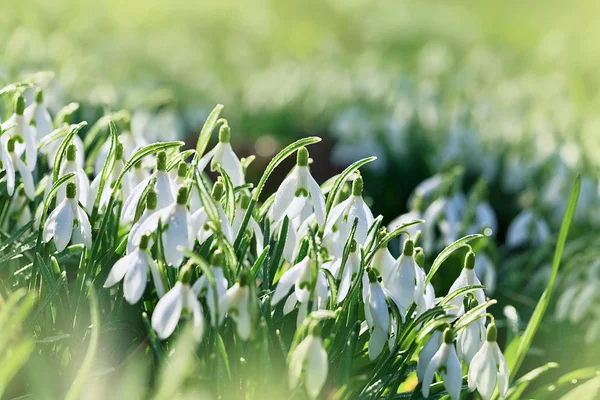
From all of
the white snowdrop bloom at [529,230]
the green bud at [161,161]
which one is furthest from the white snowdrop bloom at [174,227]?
the white snowdrop bloom at [529,230]

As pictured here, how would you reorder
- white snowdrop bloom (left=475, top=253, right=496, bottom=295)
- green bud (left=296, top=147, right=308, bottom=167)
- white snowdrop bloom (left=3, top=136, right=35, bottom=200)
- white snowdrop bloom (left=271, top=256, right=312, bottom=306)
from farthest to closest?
1. white snowdrop bloom (left=475, top=253, right=496, bottom=295)
2. white snowdrop bloom (left=3, top=136, right=35, bottom=200)
3. green bud (left=296, top=147, right=308, bottom=167)
4. white snowdrop bloom (left=271, top=256, right=312, bottom=306)

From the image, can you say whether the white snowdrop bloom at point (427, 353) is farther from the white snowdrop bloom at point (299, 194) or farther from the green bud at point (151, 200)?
the green bud at point (151, 200)

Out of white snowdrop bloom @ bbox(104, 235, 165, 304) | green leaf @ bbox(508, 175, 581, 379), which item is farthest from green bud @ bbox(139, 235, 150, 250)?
green leaf @ bbox(508, 175, 581, 379)

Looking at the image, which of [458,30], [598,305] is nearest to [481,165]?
[598,305]

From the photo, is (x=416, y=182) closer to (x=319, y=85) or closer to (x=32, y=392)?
(x=319, y=85)

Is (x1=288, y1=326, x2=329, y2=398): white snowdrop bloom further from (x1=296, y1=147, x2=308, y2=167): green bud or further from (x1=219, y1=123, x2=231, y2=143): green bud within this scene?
(x1=219, y1=123, x2=231, y2=143): green bud

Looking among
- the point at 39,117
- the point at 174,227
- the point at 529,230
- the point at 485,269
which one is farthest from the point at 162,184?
the point at 529,230
